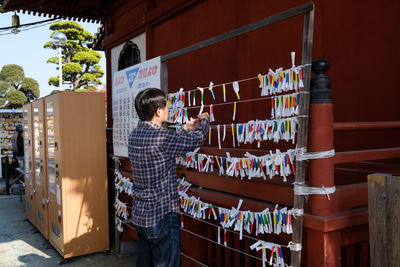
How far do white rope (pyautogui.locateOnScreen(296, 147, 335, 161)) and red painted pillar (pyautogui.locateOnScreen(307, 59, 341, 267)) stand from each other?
0.06ft

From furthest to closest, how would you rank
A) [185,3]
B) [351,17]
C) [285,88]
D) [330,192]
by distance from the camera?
[185,3]
[351,17]
[285,88]
[330,192]

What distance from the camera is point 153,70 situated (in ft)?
12.1

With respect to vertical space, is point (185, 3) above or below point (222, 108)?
above

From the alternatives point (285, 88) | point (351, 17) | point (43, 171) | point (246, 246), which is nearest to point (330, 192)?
point (285, 88)

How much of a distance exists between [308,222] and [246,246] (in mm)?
1020

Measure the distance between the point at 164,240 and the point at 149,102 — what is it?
1016 millimetres

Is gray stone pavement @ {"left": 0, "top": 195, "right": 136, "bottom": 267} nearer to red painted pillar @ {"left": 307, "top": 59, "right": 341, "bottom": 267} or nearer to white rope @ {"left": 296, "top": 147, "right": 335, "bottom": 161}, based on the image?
red painted pillar @ {"left": 307, "top": 59, "right": 341, "bottom": 267}

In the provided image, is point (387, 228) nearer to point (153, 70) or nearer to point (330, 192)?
point (330, 192)

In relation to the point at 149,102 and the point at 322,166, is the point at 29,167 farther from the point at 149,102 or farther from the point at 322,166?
the point at 322,166

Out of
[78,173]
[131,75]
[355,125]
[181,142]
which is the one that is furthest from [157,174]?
[78,173]

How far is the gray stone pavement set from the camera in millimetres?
4953

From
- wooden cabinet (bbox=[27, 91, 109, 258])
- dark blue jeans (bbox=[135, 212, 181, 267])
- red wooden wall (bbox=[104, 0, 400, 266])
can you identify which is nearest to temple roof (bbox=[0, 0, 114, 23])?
wooden cabinet (bbox=[27, 91, 109, 258])

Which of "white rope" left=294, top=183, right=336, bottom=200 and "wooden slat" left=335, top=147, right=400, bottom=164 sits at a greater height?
"wooden slat" left=335, top=147, right=400, bottom=164

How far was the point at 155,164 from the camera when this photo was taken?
249 cm
